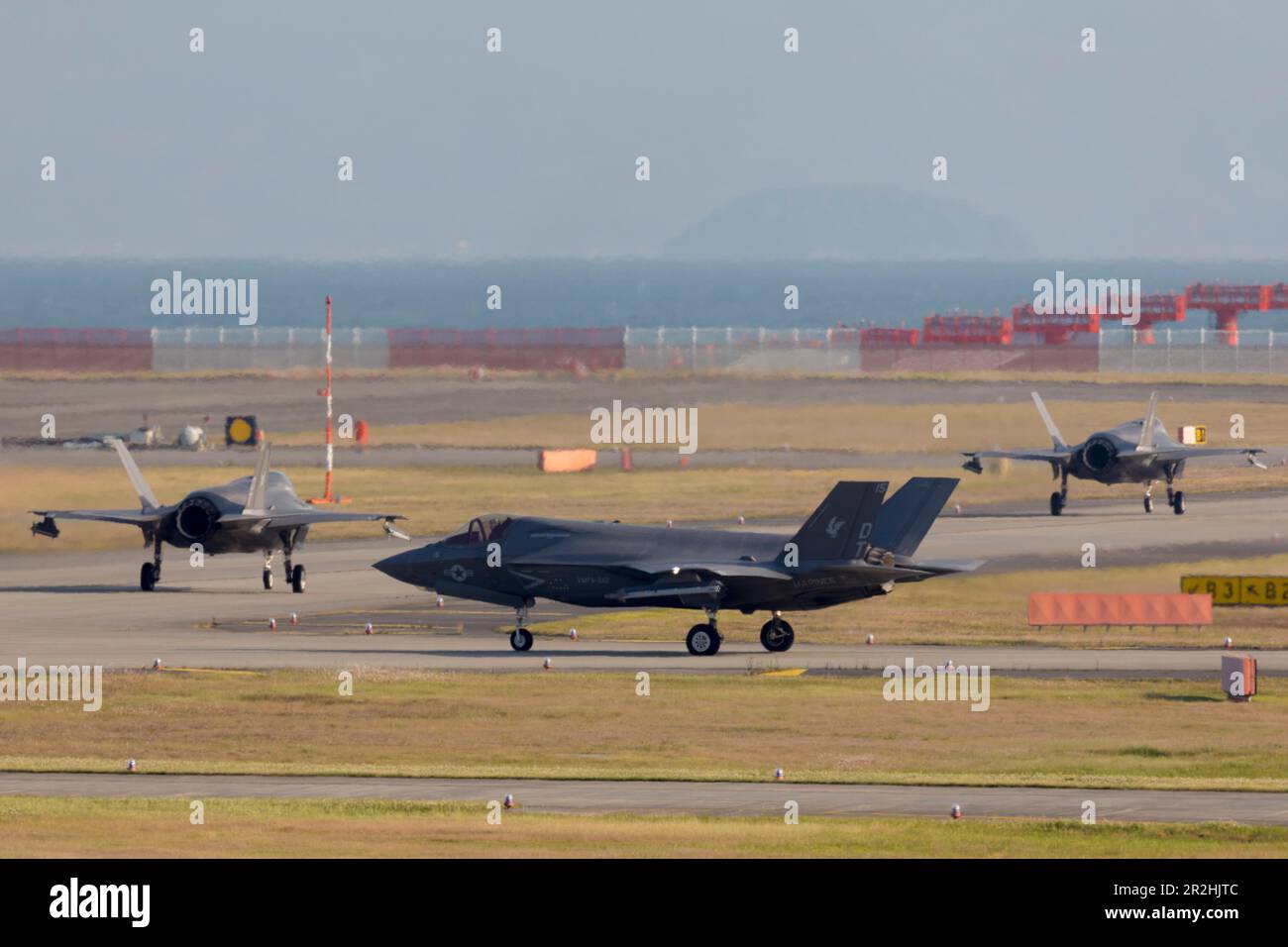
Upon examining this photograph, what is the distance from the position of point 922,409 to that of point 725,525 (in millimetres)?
42752

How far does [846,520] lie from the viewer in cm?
4897

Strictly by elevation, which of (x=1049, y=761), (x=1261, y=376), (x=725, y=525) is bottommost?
(x=1049, y=761)

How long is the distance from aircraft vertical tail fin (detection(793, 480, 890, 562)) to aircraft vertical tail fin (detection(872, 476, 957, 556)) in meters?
1.60

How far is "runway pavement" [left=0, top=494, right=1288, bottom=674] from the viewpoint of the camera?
5047 centimetres

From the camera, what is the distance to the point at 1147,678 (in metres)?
48.5

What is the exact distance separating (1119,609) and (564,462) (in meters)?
40.8

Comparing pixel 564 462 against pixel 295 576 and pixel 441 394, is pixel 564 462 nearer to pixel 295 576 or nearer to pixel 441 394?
pixel 295 576

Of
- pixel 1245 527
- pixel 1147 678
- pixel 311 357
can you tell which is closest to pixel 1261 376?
pixel 311 357

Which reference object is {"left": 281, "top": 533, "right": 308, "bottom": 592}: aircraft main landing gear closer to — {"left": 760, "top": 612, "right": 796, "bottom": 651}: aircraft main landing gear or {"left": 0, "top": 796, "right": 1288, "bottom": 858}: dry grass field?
{"left": 760, "top": 612, "right": 796, "bottom": 651}: aircraft main landing gear

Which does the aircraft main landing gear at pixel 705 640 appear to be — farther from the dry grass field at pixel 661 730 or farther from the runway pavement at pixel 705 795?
the runway pavement at pixel 705 795

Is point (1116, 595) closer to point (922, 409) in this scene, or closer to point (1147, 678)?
point (1147, 678)

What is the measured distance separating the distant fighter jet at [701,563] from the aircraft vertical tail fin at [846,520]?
23 millimetres

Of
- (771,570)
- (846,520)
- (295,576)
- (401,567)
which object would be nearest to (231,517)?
(295,576)

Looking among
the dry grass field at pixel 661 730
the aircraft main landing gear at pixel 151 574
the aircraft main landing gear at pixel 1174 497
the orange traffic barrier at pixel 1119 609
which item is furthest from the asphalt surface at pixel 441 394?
the dry grass field at pixel 661 730
